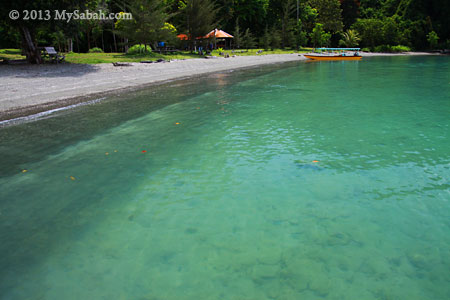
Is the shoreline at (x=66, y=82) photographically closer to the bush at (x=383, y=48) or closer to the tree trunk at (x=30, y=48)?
the tree trunk at (x=30, y=48)

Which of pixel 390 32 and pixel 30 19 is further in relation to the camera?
pixel 390 32

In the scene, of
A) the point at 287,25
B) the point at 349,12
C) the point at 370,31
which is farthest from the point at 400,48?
the point at 287,25

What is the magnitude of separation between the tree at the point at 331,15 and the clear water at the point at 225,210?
204 ft

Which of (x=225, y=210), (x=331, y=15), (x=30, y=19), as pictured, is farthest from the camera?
(x=331, y=15)

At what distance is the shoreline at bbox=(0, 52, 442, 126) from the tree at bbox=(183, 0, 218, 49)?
13.7 metres

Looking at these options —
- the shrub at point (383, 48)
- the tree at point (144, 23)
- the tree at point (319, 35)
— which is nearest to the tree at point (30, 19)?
the tree at point (144, 23)

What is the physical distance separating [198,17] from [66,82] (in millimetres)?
25634

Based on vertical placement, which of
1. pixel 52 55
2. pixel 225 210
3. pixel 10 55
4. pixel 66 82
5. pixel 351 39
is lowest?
pixel 225 210

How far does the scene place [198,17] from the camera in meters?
37.9

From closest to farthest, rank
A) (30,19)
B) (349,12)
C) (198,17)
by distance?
(30,19) → (198,17) → (349,12)

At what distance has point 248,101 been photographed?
14.5 meters

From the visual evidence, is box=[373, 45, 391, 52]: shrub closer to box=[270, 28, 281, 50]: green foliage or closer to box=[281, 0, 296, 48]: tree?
box=[281, 0, 296, 48]: tree

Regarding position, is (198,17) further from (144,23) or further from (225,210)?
(225,210)

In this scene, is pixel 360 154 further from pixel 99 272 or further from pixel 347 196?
pixel 99 272
